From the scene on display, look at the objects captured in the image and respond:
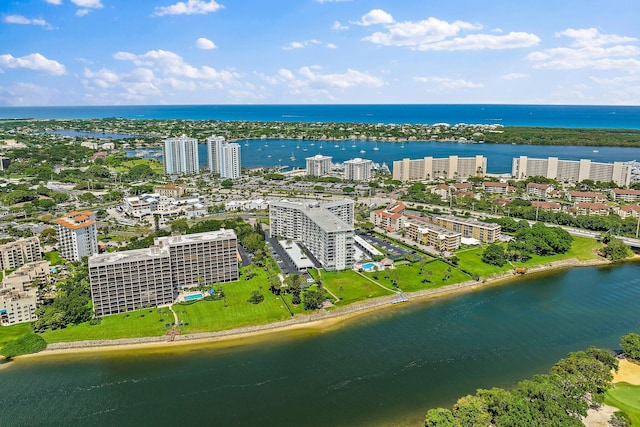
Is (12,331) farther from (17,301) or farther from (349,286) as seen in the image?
(349,286)

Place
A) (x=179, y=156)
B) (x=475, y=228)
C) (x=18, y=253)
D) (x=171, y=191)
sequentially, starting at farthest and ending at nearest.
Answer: (x=179, y=156) → (x=171, y=191) → (x=475, y=228) → (x=18, y=253)

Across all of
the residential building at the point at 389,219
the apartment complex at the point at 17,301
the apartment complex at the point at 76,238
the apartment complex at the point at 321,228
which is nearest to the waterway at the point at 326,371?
the apartment complex at the point at 17,301

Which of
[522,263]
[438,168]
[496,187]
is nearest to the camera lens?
[522,263]

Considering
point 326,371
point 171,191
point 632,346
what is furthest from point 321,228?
point 171,191

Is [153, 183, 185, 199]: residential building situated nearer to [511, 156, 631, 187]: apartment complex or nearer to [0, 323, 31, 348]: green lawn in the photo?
[0, 323, 31, 348]: green lawn

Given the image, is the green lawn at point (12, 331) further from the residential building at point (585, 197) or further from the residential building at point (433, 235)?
the residential building at point (585, 197)

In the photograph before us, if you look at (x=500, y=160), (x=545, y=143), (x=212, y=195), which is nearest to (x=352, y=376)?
(x=212, y=195)
